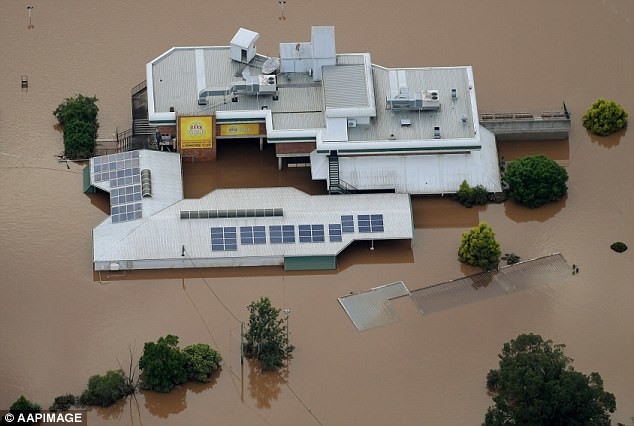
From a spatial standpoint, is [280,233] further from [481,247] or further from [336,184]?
[481,247]

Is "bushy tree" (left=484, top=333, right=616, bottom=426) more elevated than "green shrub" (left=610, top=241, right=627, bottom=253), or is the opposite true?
"green shrub" (left=610, top=241, right=627, bottom=253)

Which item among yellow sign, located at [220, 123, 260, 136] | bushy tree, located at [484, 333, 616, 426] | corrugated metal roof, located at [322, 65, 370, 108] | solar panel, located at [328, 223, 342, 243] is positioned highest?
corrugated metal roof, located at [322, 65, 370, 108]

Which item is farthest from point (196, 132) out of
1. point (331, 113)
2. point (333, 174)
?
point (333, 174)

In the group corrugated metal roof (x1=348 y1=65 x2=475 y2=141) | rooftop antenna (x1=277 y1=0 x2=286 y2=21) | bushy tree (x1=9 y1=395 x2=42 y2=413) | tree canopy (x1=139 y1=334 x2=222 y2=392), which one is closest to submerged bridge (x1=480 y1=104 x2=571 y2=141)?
corrugated metal roof (x1=348 y1=65 x2=475 y2=141)

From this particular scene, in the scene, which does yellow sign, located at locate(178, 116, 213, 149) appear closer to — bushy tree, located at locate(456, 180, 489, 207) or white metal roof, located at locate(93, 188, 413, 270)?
white metal roof, located at locate(93, 188, 413, 270)

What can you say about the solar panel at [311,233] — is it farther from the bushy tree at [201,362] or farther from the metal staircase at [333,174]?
the bushy tree at [201,362]

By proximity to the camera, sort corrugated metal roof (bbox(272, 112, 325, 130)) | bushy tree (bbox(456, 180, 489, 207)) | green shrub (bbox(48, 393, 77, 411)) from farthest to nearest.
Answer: corrugated metal roof (bbox(272, 112, 325, 130)), bushy tree (bbox(456, 180, 489, 207)), green shrub (bbox(48, 393, 77, 411))

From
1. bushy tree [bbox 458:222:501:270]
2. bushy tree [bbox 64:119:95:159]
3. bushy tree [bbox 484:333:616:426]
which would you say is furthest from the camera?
bushy tree [bbox 64:119:95:159]
